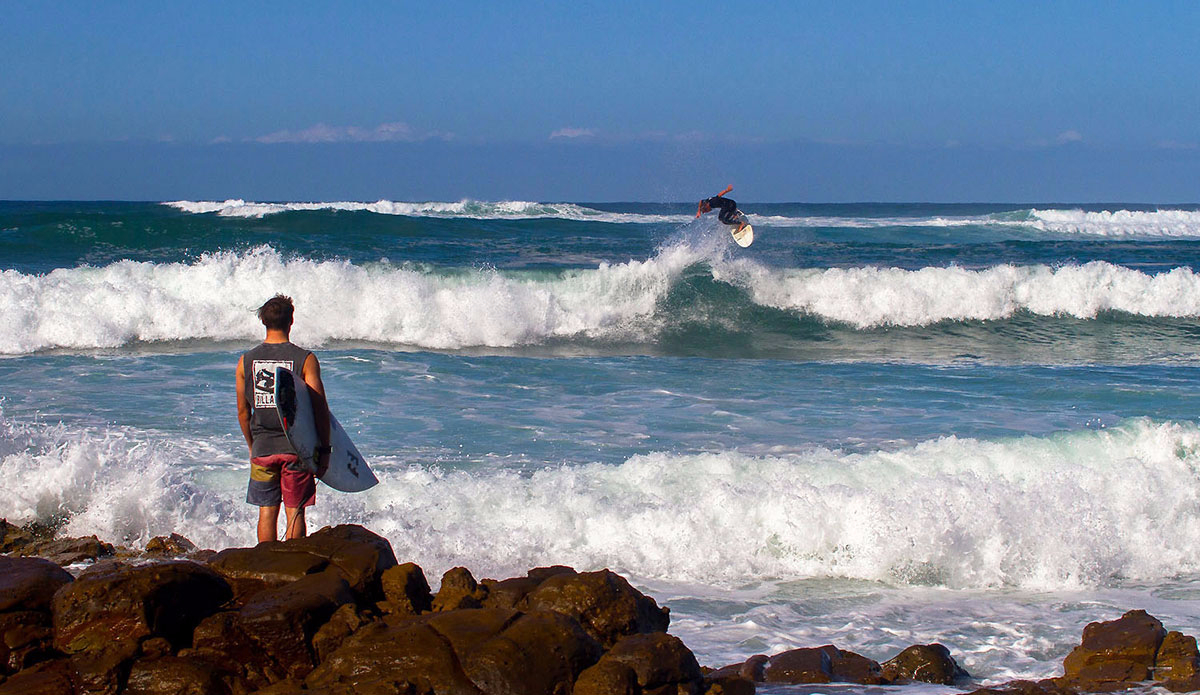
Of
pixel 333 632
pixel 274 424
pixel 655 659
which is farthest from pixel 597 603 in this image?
pixel 274 424

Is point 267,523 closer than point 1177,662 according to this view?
No

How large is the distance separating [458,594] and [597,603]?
0.63 metres

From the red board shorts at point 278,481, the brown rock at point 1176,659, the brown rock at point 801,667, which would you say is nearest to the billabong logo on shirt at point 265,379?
the red board shorts at point 278,481

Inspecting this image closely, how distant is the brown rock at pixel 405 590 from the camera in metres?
4.10

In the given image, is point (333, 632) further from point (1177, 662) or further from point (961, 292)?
point (961, 292)

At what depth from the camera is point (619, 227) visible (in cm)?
3934

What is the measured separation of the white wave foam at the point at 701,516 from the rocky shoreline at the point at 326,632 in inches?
88.6

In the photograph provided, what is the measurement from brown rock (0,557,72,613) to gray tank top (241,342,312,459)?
1045 millimetres

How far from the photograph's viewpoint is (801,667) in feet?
15.0

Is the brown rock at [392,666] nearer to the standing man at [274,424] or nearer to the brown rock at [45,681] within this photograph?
the brown rock at [45,681]

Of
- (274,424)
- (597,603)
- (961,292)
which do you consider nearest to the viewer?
(597,603)

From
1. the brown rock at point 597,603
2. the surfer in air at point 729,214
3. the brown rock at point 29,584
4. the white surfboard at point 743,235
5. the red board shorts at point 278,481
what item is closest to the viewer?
the brown rock at point 29,584

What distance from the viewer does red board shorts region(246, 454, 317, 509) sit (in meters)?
4.76

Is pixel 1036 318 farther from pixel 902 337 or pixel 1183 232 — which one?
pixel 1183 232
